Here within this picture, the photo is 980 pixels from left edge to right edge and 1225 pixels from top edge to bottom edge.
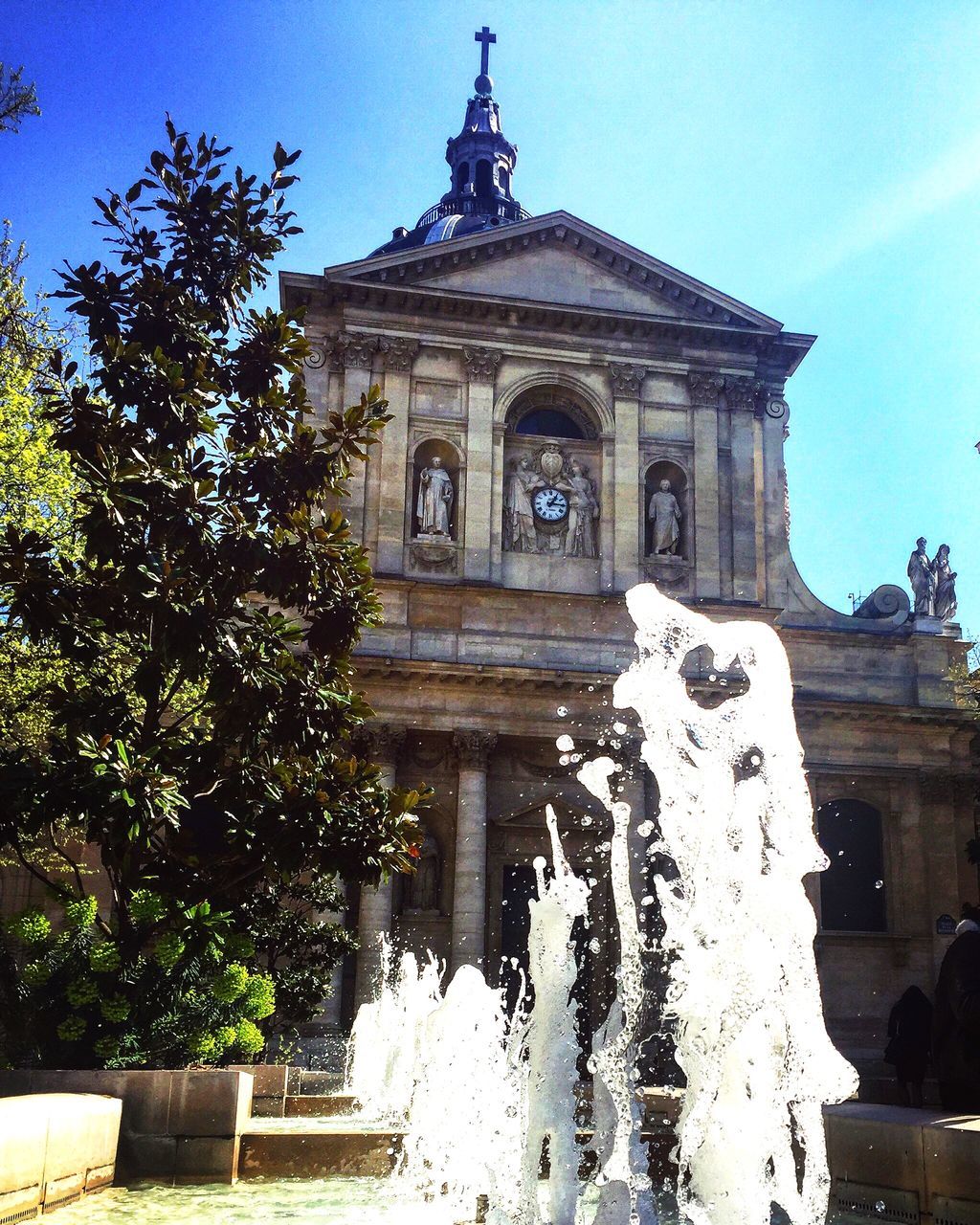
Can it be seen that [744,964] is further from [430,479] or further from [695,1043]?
[430,479]

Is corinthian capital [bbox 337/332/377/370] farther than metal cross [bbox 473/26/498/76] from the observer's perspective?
No

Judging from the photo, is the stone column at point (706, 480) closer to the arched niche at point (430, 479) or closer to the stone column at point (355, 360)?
the arched niche at point (430, 479)

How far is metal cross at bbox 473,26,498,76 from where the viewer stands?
47750 mm

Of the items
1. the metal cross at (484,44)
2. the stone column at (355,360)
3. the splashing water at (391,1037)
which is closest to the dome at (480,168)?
the metal cross at (484,44)

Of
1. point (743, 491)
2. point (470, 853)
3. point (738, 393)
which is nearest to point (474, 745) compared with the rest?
point (470, 853)

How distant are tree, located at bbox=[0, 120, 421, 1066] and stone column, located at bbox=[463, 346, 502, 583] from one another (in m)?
17.1

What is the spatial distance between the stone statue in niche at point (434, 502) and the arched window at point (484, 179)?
→ 22.6m

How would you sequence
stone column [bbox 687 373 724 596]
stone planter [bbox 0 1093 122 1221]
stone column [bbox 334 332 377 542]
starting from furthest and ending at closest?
stone column [bbox 687 373 724 596] < stone column [bbox 334 332 377 542] < stone planter [bbox 0 1093 122 1221]

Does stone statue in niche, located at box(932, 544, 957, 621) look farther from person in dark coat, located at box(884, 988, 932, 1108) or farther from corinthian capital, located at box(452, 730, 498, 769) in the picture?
person in dark coat, located at box(884, 988, 932, 1108)

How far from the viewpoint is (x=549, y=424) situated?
1254 inches

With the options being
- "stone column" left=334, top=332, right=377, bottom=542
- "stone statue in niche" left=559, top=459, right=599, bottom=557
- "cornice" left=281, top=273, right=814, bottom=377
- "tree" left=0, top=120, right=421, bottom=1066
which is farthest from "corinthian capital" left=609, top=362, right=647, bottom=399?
"tree" left=0, top=120, right=421, bottom=1066

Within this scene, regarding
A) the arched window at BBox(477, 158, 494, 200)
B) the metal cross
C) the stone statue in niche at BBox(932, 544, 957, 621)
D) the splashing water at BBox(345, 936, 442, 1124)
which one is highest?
the metal cross

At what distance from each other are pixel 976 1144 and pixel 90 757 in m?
6.13

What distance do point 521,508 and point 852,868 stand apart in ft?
37.5
